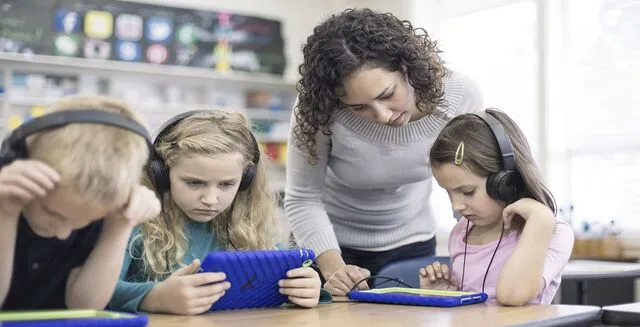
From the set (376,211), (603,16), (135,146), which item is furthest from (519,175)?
(603,16)

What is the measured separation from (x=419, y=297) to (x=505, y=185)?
304 millimetres

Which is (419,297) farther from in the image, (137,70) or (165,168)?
(137,70)

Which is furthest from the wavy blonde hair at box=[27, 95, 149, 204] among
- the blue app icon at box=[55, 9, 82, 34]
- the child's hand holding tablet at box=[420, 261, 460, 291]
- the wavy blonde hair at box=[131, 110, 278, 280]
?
the blue app icon at box=[55, 9, 82, 34]

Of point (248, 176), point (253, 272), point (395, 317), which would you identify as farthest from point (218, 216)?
point (395, 317)

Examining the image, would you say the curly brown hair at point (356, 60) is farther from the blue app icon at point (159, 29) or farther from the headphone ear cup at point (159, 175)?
the blue app icon at point (159, 29)

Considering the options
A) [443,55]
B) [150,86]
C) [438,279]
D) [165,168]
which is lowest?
[438,279]

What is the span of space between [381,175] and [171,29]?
3.59 metres

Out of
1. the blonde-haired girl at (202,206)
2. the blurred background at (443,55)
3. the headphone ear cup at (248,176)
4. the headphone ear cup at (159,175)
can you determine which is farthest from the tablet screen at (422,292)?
the blurred background at (443,55)

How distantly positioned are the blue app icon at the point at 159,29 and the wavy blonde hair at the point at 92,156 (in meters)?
4.25

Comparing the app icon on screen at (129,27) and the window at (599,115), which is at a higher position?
A: the app icon on screen at (129,27)

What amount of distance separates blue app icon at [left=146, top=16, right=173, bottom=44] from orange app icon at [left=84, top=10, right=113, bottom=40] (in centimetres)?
26

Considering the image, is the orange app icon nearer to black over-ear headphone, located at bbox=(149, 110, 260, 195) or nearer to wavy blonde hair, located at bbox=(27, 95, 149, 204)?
black over-ear headphone, located at bbox=(149, 110, 260, 195)

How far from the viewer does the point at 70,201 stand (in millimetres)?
1024

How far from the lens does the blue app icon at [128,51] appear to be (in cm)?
509
